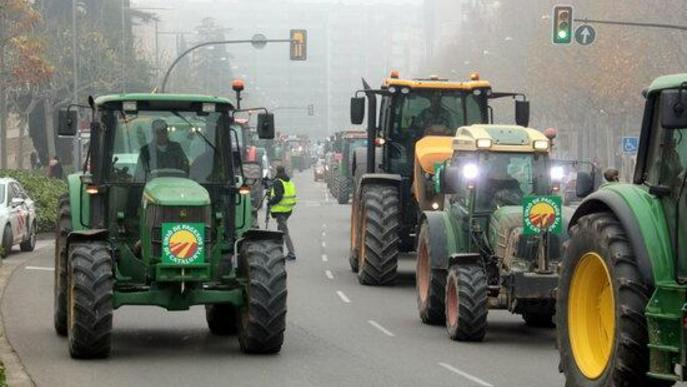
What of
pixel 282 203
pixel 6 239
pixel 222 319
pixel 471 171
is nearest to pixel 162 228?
pixel 222 319

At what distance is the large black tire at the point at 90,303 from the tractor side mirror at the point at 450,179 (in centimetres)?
611

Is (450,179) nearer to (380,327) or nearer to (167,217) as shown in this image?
(380,327)

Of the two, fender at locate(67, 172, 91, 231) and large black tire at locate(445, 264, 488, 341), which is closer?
fender at locate(67, 172, 91, 231)

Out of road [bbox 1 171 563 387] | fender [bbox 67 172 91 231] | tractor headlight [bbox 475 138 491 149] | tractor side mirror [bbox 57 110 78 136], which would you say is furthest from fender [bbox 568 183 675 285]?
tractor headlight [bbox 475 138 491 149]

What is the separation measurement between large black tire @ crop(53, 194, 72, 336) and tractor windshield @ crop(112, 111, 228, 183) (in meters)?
1.10

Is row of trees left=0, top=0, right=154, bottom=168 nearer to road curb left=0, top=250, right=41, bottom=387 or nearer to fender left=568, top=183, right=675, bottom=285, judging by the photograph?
road curb left=0, top=250, right=41, bottom=387

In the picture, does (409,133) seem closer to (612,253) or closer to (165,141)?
(165,141)

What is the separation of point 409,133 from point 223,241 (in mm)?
11200

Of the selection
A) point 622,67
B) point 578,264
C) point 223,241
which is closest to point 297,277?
point 223,241

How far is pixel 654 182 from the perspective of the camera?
40.7 ft

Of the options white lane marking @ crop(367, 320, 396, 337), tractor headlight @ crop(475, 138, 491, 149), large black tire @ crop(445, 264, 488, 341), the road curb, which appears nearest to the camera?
the road curb

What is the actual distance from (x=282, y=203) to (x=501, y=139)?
47.1 feet

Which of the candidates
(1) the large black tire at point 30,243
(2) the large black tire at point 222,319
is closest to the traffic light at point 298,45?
(1) the large black tire at point 30,243

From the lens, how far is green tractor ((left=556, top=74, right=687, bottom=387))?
38.2ft
